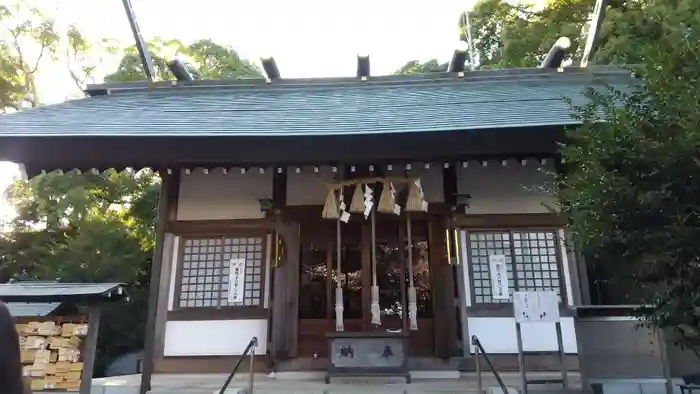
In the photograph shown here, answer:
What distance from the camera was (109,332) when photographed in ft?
39.6

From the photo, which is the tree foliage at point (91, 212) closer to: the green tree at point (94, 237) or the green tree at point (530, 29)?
the green tree at point (94, 237)

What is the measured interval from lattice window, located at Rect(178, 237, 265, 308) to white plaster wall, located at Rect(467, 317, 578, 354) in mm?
3192

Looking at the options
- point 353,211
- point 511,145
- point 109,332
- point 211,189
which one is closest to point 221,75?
point 109,332

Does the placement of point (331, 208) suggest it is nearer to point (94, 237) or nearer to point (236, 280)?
point (236, 280)

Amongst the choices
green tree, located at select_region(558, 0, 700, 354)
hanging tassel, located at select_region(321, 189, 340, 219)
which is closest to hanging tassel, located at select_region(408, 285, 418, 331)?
hanging tassel, located at select_region(321, 189, 340, 219)

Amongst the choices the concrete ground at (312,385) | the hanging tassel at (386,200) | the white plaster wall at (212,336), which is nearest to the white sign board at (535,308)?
the concrete ground at (312,385)

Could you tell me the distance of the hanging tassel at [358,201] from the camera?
7348mm

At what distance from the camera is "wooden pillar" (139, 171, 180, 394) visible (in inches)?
272

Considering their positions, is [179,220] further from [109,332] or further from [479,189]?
[109,332]

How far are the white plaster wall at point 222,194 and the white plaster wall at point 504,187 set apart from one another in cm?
310

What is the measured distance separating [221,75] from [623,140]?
16.3 m

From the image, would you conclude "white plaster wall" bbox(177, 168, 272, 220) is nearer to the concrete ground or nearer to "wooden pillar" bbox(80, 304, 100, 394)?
"wooden pillar" bbox(80, 304, 100, 394)

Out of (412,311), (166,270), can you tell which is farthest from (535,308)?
(166,270)

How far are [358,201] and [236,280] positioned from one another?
7.10 ft
